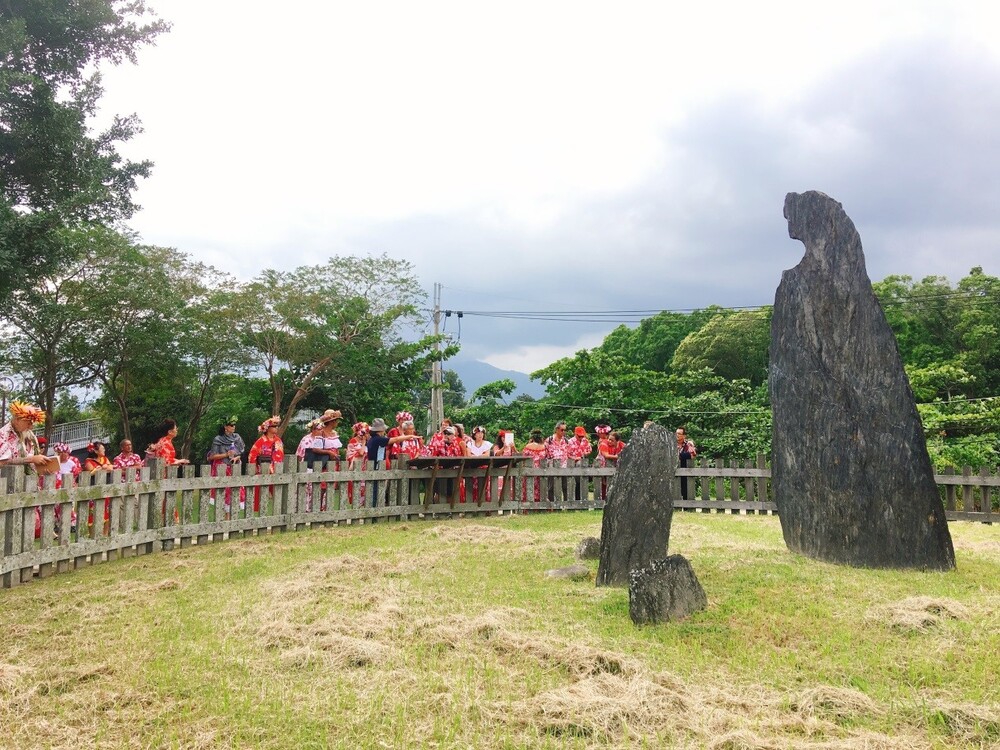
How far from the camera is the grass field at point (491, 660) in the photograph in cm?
369

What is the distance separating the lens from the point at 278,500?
11492 millimetres

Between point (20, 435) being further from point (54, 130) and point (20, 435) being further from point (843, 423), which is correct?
point (54, 130)

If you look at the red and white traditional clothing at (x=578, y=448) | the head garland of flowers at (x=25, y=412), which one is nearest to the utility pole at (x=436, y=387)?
the red and white traditional clothing at (x=578, y=448)

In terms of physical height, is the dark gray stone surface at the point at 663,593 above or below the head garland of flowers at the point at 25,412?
below

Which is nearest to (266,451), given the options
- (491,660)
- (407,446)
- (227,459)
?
(227,459)

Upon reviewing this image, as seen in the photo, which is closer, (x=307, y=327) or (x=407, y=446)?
(x=407, y=446)

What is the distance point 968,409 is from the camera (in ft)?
94.4

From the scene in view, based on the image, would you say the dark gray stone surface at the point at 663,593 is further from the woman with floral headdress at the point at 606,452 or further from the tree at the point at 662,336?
the tree at the point at 662,336

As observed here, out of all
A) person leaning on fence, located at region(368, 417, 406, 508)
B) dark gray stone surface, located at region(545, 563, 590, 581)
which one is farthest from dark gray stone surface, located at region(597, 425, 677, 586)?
person leaning on fence, located at region(368, 417, 406, 508)

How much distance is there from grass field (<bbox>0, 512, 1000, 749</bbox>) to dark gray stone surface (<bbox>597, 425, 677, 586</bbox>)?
355mm

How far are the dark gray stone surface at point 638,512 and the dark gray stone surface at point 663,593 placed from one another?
46.6 inches

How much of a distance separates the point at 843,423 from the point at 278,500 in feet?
25.4

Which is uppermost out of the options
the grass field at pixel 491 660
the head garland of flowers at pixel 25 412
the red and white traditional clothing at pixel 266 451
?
the head garland of flowers at pixel 25 412

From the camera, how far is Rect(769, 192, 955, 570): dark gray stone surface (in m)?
7.63
